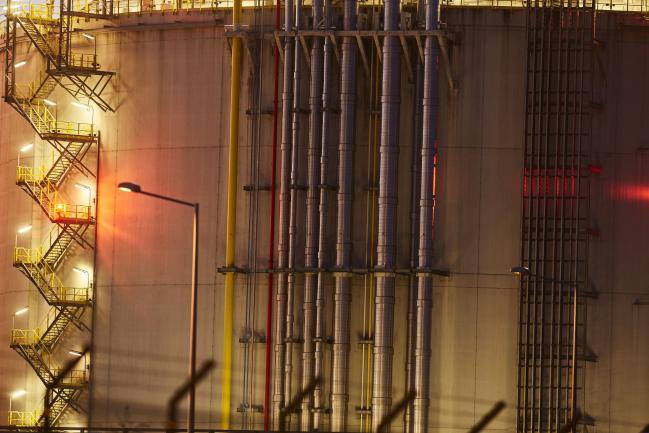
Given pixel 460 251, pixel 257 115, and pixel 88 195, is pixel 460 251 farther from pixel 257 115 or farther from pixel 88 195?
pixel 88 195

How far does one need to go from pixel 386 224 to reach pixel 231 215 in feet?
17.7

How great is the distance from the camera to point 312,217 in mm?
51656

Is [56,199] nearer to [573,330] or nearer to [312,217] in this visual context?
[312,217]

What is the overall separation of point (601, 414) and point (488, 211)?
7545 millimetres

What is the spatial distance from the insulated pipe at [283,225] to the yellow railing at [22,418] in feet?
29.9

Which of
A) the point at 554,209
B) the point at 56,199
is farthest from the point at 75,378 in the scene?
the point at 554,209

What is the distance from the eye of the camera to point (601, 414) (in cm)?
5116

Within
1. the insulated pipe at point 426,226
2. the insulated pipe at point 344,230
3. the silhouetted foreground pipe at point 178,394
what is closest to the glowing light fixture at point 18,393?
the silhouetted foreground pipe at point 178,394

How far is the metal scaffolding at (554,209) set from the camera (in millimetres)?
50906

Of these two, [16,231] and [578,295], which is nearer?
[578,295]

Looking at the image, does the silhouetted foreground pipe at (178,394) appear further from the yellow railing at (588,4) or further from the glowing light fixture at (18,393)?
the yellow railing at (588,4)

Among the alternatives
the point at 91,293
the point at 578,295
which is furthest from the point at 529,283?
the point at 91,293

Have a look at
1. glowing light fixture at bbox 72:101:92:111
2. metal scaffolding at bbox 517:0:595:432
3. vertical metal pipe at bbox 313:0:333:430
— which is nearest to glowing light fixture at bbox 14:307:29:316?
glowing light fixture at bbox 72:101:92:111

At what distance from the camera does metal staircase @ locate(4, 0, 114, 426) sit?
54.3 m
